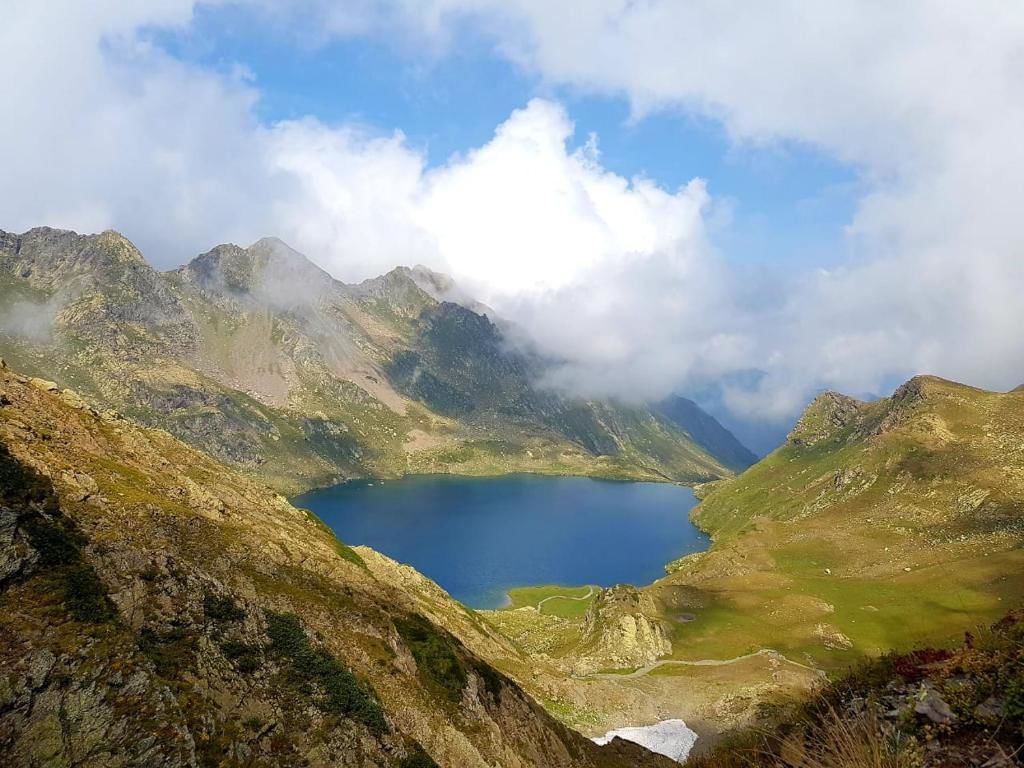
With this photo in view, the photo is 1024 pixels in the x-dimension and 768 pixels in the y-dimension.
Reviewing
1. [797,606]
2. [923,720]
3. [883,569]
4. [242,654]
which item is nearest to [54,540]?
[242,654]

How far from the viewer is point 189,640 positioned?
28391mm

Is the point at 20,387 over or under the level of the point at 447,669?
over

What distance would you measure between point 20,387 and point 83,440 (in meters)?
5.62

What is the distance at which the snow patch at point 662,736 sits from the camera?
69562mm

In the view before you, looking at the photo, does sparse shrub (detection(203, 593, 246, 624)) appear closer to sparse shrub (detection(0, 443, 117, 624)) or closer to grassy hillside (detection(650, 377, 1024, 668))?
sparse shrub (detection(0, 443, 117, 624))

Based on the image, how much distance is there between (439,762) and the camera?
3419cm

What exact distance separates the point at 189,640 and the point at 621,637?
89909mm

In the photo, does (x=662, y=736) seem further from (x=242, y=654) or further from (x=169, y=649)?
(x=169, y=649)

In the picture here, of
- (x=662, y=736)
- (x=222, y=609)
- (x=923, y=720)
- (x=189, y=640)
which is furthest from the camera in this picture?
(x=662, y=736)

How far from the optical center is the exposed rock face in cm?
10006

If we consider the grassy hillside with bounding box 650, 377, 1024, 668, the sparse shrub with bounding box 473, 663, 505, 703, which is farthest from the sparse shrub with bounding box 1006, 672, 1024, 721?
the grassy hillside with bounding box 650, 377, 1024, 668

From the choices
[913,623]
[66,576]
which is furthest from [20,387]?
[913,623]

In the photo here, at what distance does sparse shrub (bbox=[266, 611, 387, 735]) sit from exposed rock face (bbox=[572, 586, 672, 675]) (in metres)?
73.4

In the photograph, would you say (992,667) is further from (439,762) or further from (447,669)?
(447,669)
